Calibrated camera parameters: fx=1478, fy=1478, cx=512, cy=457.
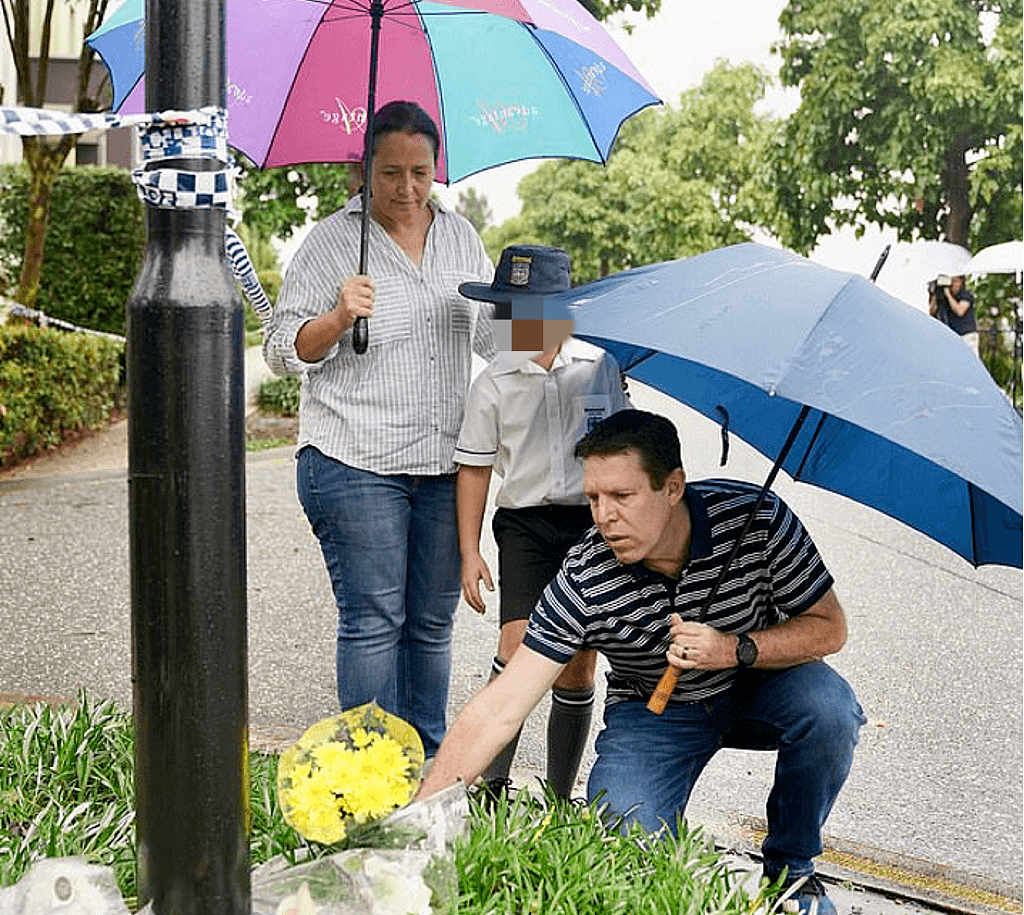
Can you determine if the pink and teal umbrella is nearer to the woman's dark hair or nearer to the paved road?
the woman's dark hair

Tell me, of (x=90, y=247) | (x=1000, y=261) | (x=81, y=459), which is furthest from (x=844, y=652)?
(x=1000, y=261)

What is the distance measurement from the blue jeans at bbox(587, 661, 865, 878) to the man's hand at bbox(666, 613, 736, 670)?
0.30 metres

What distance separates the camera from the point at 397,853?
2494mm

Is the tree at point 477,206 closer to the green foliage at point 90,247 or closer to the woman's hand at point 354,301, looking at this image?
the green foliage at point 90,247

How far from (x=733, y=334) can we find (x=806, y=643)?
35.4 inches

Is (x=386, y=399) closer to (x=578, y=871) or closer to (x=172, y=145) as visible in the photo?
(x=578, y=871)

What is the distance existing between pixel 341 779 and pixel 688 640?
3.26 feet

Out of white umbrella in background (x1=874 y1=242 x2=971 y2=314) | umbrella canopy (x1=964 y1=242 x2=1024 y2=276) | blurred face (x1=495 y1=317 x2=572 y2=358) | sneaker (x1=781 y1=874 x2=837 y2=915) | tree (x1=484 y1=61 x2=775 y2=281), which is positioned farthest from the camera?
tree (x1=484 y1=61 x2=775 y2=281)

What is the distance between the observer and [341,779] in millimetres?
2504

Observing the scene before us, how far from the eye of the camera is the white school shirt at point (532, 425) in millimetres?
3877

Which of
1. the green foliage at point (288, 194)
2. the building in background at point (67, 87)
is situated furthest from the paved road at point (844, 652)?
the building in background at point (67, 87)

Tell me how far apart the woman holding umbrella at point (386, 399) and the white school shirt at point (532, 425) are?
133 millimetres

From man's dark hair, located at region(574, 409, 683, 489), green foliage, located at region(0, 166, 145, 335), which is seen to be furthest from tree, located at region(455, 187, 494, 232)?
man's dark hair, located at region(574, 409, 683, 489)

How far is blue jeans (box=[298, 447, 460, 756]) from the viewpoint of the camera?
12.8ft
